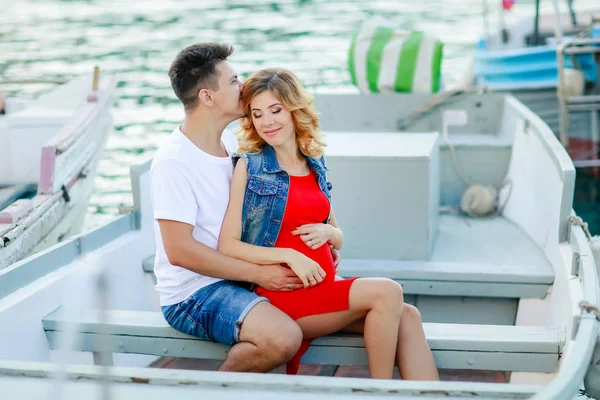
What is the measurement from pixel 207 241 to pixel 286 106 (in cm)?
51

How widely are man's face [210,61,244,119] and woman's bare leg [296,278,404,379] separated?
0.70 metres

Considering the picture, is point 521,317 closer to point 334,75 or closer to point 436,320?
point 436,320

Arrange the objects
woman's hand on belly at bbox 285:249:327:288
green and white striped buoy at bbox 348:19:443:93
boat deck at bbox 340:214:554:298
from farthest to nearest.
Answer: green and white striped buoy at bbox 348:19:443:93, boat deck at bbox 340:214:554:298, woman's hand on belly at bbox 285:249:327:288

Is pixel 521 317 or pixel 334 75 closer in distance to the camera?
pixel 521 317

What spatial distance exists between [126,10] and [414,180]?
23.0 meters

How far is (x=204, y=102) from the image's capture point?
252 centimetres

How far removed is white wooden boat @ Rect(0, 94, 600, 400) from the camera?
2.06 metres

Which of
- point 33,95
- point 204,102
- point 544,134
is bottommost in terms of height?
point 33,95

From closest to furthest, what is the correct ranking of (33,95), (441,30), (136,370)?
(136,370) < (33,95) < (441,30)

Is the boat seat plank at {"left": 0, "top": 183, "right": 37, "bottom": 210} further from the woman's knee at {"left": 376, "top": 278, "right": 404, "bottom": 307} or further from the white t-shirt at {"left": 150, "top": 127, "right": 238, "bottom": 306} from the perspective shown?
the woman's knee at {"left": 376, "top": 278, "right": 404, "bottom": 307}

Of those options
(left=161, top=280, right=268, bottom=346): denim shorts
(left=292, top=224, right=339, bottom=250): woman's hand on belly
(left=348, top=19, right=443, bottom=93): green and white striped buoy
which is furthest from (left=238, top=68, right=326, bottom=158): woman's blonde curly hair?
(left=348, top=19, right=443, bottom=93): green and white striped buoy

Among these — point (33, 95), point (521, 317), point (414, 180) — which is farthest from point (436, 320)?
point (33, 95)

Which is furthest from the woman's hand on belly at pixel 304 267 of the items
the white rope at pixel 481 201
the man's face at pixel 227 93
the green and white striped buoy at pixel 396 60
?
the green and white striped buoy at pixel 396 60

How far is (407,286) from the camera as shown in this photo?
3611mm
